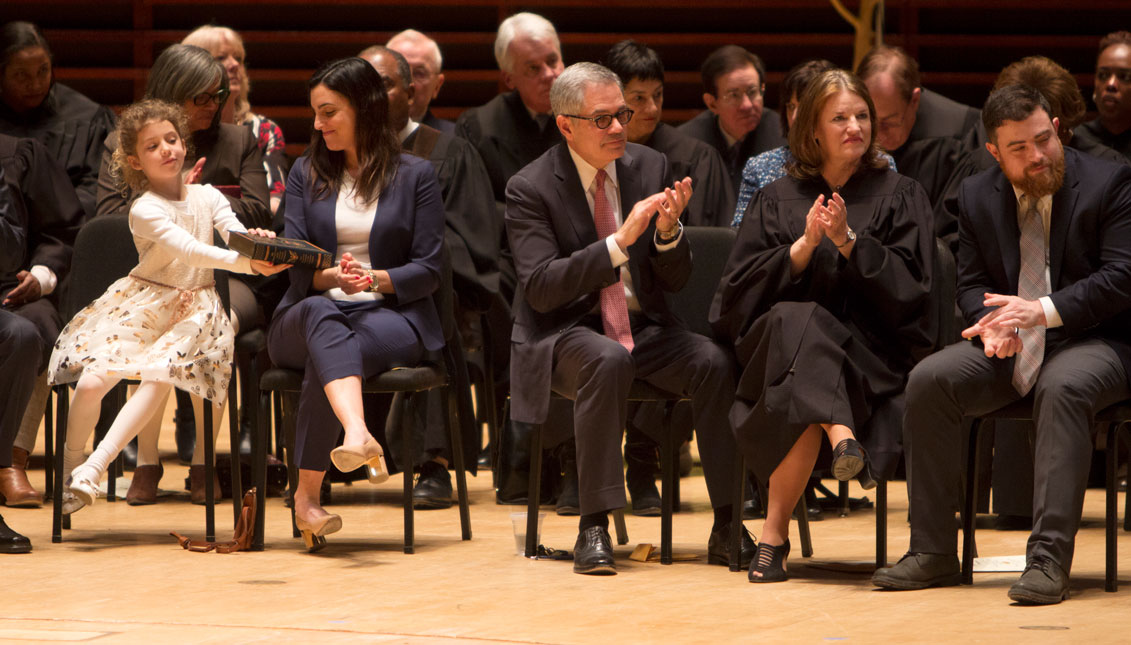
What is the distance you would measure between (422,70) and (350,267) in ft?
5.94

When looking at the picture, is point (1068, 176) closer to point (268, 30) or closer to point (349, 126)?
point (349, 126)

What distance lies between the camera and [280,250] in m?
3.72

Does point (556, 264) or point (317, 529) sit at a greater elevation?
point (556, 264)

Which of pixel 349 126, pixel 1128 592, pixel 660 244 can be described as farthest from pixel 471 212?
pixel 1128 592

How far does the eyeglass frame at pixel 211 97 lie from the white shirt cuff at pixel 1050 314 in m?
2.59

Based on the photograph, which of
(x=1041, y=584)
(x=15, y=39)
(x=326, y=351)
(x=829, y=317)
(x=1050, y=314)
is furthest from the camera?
(x=15, y=39)

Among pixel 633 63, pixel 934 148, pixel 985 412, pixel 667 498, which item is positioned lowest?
pixel 667 498

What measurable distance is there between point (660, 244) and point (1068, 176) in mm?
992

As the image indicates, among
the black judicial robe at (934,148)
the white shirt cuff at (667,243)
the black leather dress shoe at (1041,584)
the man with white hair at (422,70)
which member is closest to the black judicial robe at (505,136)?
the man with white hair at (422,70)

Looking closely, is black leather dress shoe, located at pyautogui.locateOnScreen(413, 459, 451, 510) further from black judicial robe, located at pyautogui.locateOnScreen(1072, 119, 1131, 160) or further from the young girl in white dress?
black judicial robe, located at pyautogui.locateOnScreen(1072, 119, 1131, 160)

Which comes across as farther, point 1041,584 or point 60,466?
point 60,466

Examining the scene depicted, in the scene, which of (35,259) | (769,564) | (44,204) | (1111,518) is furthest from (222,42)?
(1111,518)

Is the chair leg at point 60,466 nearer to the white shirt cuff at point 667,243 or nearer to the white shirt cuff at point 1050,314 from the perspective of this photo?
the white shirt cuff at point 667,243

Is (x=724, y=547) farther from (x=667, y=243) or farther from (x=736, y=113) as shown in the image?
(x=736, y=113)
